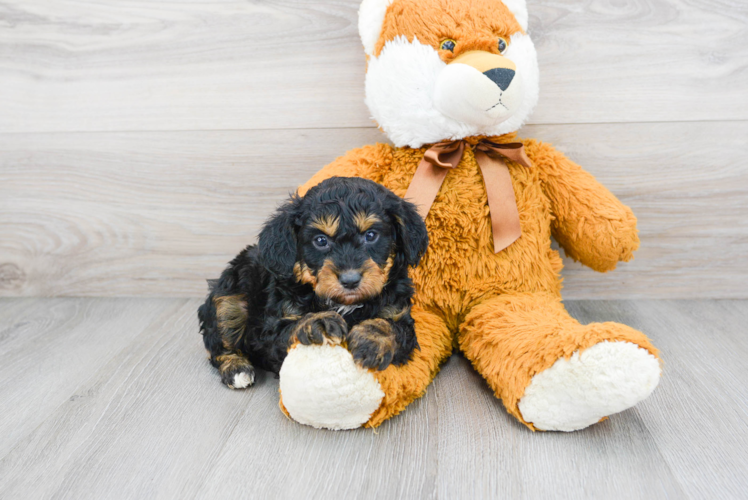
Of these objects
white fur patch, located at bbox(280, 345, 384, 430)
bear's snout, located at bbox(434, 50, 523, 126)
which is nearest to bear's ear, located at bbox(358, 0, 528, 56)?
bear's snout, located at bbox(434, 50, 523, 126)

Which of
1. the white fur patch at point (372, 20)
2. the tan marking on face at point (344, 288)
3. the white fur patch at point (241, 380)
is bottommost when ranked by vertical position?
the white fur patch at point (241, 380)

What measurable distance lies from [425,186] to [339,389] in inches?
26.6

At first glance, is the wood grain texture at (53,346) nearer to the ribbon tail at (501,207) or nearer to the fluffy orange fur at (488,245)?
the fluffy orange fur at (488,245)

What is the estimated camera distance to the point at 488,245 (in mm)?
1584

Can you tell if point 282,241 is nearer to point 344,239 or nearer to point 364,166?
point 344,239

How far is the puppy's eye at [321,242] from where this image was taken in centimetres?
125

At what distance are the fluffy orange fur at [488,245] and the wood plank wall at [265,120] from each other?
345mm

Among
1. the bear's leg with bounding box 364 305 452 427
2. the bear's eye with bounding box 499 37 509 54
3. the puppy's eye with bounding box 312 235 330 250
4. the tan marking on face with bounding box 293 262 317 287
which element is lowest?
the bear's leg with bounding box 364 305 452 427

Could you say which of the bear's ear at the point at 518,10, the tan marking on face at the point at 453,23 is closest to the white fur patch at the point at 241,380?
the tan marking on face at the point at 453,23

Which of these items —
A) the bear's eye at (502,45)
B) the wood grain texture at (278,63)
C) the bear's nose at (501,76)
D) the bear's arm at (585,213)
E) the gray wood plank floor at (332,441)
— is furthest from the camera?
the wood grain texture at (278,63)

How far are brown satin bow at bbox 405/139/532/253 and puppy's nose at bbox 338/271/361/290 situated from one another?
45 centimetres

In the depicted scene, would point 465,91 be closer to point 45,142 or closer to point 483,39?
point 483,39

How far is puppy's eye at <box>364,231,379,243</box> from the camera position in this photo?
1.25 metres

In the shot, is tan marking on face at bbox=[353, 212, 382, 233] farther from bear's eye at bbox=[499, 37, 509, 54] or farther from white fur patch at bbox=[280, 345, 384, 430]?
bear's eye at bbox=[499, 37, 509, 54]
